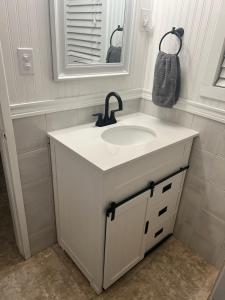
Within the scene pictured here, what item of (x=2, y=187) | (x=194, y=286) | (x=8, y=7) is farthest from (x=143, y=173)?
(x=2, y=187)

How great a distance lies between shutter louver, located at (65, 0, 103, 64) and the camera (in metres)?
1.15

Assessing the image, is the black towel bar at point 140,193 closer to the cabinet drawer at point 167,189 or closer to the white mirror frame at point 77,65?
the cabinet drawer at point 167,189

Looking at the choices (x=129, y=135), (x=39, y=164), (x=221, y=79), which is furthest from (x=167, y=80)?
(x=39, y=164)

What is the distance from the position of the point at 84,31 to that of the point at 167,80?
0.55 meters

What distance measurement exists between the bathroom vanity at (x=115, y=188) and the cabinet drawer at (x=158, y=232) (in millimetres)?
10

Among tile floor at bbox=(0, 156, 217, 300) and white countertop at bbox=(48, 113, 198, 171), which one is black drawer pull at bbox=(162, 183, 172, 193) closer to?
white countertop at bbox=(48, 113, 198, 171)

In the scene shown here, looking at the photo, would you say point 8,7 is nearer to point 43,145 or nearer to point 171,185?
point 43,145

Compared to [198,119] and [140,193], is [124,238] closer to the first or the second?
[140,193]

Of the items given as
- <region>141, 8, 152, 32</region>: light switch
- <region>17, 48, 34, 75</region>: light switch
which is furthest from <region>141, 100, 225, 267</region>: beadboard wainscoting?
<region>17, 48, 34, 75</region>: light switch

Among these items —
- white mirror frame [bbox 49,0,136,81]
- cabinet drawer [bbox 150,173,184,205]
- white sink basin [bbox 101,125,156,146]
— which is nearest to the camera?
white mirror frame [bbox 49,0,136,81]

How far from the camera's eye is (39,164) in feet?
4.30

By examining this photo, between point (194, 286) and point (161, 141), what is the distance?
0.96 metres

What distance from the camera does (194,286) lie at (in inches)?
55.7

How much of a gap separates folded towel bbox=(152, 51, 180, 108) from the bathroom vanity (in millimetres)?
175
